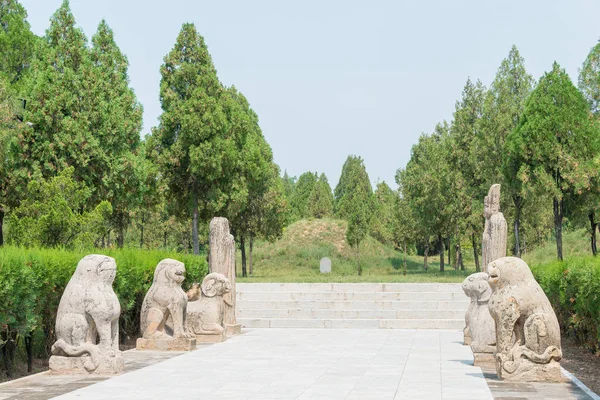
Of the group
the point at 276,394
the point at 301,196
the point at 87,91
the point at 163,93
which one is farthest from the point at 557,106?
the point at 301,196

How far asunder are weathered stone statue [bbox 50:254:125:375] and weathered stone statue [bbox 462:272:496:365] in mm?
5499

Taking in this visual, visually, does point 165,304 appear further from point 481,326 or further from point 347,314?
point 347,314

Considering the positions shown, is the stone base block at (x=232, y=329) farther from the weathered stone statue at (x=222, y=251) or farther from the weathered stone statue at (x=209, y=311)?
the weathered stone statue at (x=209, y=311)

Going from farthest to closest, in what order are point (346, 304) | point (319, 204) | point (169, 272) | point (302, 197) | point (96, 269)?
point (302, 197), point (319, 204), point (346, 304), point (169, 272), point (96, 269)

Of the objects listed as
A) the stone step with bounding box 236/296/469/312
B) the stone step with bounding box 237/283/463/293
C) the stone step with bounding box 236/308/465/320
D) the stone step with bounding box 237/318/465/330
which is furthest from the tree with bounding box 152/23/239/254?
the stone step with bounding box 237/318/465/330

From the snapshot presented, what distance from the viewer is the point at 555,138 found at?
31.3m

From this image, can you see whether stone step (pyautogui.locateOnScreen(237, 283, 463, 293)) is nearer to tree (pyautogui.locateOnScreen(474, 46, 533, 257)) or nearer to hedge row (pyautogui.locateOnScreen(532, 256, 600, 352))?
hedge row (pyautogui.locateOnScreen(532, 256, 600, 352))

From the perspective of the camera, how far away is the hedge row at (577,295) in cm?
1202

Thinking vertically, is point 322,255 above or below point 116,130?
below

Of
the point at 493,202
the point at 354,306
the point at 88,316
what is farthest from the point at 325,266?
the point at 88,316

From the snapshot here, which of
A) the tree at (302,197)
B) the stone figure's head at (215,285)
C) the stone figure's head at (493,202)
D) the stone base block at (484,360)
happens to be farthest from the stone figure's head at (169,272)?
the tree at (302,197)

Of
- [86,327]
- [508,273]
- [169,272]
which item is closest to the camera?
[508,273]

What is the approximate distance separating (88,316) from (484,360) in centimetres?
601

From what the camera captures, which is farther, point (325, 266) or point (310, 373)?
point (325, 266)
